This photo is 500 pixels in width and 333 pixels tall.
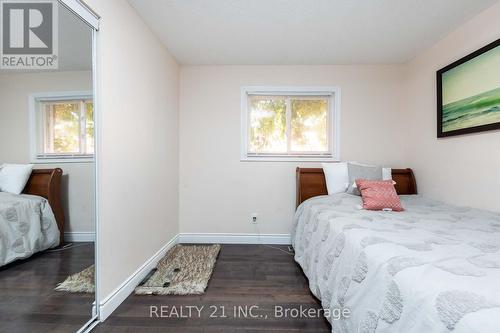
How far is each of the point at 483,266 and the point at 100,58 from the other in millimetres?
2275

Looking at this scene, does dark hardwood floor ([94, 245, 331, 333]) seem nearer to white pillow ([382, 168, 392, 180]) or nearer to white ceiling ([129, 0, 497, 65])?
white pillow ([382, 168, 392, 180])

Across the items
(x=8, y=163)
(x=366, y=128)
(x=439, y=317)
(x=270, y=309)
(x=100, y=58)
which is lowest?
(x=270, y=309)

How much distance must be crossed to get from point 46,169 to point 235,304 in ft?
4.88

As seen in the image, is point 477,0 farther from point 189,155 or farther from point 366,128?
point 189,155

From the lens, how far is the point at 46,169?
4.25 ft

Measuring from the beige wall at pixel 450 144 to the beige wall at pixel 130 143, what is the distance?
115 inches

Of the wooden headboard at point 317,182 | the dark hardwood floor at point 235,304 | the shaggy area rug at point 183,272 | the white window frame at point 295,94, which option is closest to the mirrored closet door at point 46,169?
the dark hardwood floor at point 235,304

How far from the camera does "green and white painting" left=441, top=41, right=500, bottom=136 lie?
1944 millimetres

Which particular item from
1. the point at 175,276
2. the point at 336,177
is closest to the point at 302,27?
the point at 336,177

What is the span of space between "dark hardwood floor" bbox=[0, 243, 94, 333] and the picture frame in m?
3.17

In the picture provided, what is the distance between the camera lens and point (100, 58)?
1570 millimetres

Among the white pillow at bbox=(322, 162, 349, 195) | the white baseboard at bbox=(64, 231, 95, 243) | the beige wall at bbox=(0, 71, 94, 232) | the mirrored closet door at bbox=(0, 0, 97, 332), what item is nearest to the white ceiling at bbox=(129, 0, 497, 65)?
the mirrored closet door at bbox=(0, 0, 97, 332)

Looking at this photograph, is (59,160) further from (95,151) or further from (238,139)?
(238,139)

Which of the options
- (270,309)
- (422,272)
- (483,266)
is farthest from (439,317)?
(270,309)
